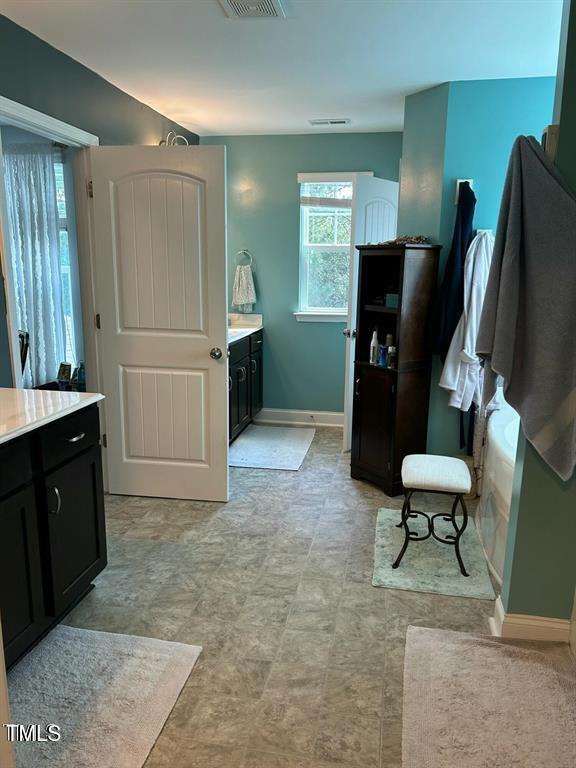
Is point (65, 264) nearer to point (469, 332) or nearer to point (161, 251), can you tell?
point (161, 251)

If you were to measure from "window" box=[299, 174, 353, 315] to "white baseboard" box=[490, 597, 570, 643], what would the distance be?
321 centimetres

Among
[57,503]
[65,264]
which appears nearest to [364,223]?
A: [65,264]

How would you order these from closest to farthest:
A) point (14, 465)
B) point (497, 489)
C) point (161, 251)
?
point (14, 465) < point (497, 489) < point (161, 251)

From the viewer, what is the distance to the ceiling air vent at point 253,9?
7.49 feet

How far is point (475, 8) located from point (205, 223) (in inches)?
63.6

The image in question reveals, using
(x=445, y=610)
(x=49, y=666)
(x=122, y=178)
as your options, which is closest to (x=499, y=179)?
(x=122, y=178)

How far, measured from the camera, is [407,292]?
3383 millimetres

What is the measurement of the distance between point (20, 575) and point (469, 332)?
8.70 ft

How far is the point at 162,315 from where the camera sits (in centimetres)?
326

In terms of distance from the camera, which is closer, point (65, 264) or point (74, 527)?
point (74, 527)

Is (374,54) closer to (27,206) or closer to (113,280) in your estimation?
(113,280)

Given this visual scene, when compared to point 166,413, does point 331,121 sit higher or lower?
higher

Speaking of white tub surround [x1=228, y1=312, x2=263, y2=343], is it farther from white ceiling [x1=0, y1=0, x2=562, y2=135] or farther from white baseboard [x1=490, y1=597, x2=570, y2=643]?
A: white baseboard [x1=490, y1=597, x2=570, y2=643]

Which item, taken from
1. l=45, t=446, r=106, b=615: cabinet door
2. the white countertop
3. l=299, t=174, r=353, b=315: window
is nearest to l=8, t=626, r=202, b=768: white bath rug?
l=45, t=446, r=106, b=615: cabinet door
